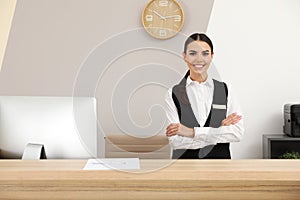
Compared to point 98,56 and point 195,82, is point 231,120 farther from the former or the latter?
point 98,56

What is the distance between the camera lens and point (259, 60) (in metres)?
3.87

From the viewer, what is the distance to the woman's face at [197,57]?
2.67m

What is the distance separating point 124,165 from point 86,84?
2408mm

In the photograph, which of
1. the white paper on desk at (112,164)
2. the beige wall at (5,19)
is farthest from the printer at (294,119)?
the beige wall at (5,19)

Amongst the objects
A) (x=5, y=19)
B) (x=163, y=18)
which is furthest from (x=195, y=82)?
(x=5, y=19)

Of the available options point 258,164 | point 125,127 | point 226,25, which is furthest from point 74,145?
point 226,25

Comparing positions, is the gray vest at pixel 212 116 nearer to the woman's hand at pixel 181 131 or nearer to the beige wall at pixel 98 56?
the woman's hand at pixel 181 131

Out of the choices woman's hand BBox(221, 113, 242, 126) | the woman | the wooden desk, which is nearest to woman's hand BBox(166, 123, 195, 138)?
the woman

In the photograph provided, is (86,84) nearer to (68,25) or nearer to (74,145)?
(68,25)

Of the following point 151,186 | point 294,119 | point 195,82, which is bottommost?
point 151,186

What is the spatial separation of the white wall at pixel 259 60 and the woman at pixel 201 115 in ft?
3.93

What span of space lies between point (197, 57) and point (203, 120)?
38 centimetres

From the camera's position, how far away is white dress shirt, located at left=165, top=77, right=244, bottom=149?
2.54 m

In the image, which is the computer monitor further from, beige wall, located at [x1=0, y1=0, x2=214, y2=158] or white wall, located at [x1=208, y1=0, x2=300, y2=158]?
white wall, located at [x1=208, y1=0, x2=300, y2=158]
